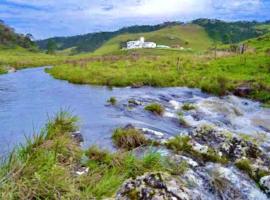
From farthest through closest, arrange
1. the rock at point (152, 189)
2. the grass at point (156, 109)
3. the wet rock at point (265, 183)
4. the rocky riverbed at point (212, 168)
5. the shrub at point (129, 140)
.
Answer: the grass at point (156, 109) < the shrub at point (129, 140) < the wet rock at point (265, 183) < the rocky riverbed at point (212, 168) < the rock at point (152, 189)

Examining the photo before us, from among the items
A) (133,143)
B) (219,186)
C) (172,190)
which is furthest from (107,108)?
(172,190)

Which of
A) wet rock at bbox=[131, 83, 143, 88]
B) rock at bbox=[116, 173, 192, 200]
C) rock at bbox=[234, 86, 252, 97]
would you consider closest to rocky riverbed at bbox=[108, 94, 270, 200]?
rock at bbox=[116, 173, 192, 200]

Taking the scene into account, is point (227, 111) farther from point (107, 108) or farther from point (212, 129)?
point (212, 129)

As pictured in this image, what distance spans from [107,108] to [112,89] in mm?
13324

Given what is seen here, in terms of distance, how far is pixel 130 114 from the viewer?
1074 inches

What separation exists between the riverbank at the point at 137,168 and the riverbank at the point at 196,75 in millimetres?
20576

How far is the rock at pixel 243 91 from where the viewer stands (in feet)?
125

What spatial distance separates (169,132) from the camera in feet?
71.8

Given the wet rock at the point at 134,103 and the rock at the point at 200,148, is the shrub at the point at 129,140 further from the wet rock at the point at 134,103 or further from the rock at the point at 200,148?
the wet rock at the point at 134,103

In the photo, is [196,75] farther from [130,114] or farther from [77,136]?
[77,136]

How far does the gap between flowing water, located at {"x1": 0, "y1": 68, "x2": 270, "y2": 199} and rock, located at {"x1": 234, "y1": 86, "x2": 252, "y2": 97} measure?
1.41 m

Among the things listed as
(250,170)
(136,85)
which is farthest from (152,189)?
(136,85)

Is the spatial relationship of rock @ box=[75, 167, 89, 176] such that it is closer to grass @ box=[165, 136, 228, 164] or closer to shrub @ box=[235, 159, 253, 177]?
grass @ box=[165, 136, 228, 164]

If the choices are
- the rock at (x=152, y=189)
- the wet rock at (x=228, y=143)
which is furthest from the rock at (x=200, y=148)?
the rock at (x=152, y=189)
